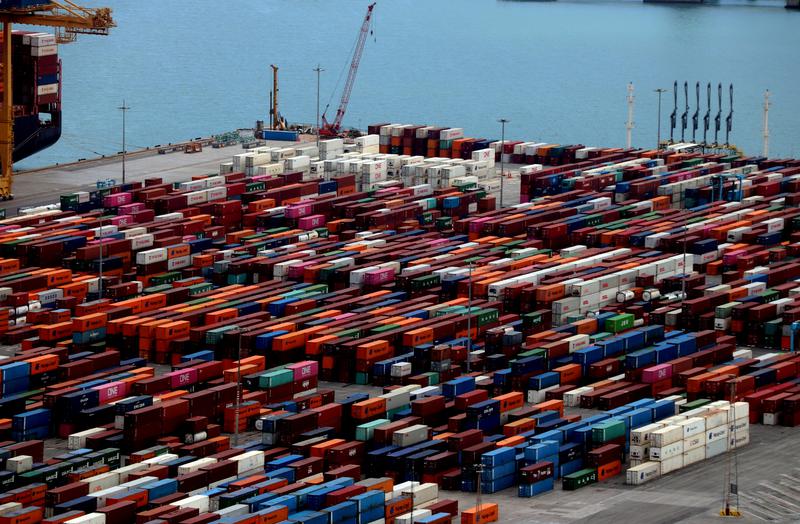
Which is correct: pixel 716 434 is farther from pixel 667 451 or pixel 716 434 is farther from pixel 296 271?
pixel 296 271

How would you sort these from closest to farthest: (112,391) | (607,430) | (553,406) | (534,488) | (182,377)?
(534,488)
(607,430)
(553,406)
(112,391)
(182,377)

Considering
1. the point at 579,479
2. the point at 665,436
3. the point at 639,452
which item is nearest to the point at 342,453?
the point at 579,479

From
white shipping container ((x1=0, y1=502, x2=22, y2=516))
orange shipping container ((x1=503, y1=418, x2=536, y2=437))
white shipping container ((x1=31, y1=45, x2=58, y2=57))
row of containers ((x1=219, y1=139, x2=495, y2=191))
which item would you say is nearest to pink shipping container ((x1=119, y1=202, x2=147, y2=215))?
row of containers ((x1=219, y1=139, x2=495, y2=191))

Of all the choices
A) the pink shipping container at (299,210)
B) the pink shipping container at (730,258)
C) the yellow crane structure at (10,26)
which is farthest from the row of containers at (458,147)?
the pink shipping container at (730,258)

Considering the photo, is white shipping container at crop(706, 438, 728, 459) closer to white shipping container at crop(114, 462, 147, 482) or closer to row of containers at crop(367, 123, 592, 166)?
white shipping container at crop(114, 462, 147, 482)

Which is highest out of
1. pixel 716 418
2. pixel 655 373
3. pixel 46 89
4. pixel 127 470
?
pixel 46 89

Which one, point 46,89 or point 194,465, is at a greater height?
point 46,89

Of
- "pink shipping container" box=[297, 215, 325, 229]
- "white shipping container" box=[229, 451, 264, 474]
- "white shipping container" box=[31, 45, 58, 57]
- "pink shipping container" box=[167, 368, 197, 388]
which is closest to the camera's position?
"white shipping container" box=[229, 451, 264, 474]

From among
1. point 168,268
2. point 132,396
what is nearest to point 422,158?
point 168,268
